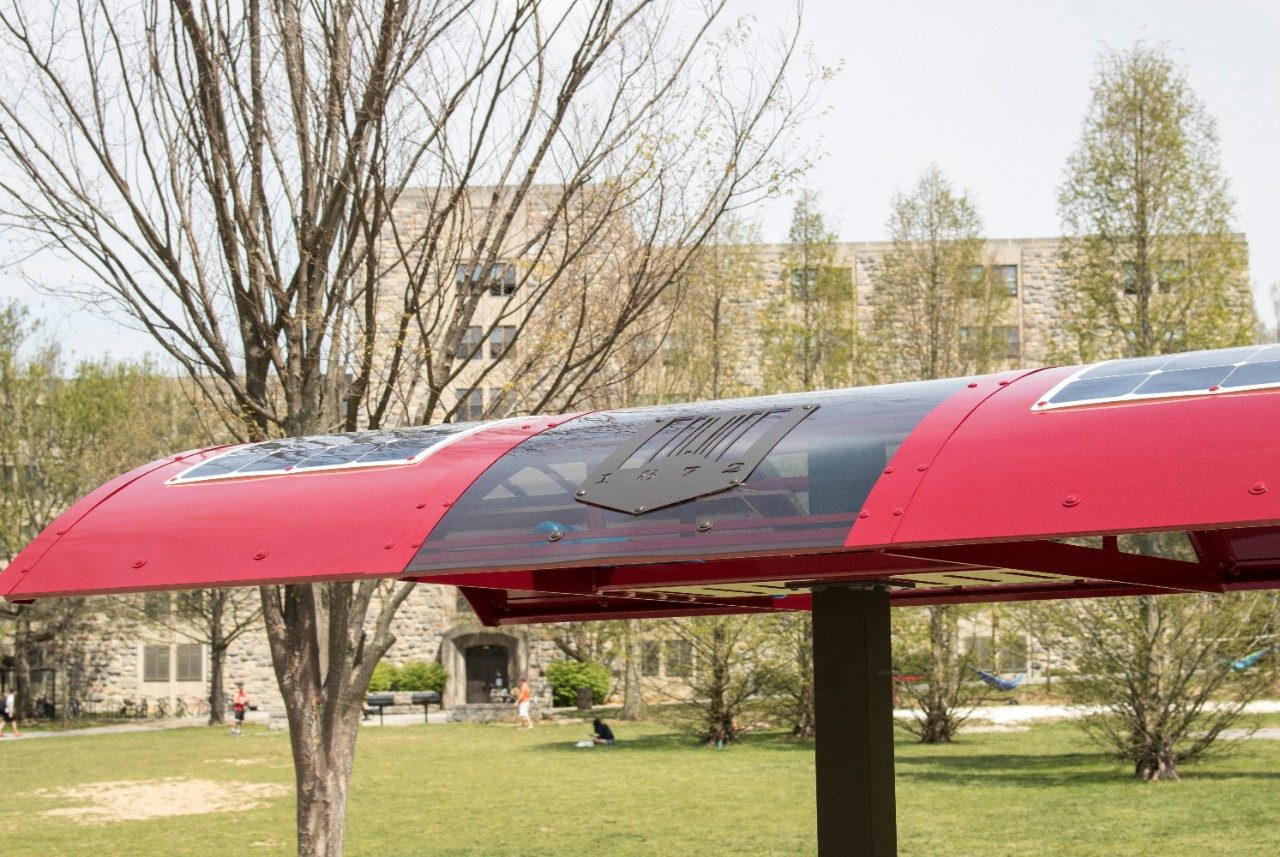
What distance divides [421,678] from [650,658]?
8.50m

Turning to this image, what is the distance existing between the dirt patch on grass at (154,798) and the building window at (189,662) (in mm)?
23754

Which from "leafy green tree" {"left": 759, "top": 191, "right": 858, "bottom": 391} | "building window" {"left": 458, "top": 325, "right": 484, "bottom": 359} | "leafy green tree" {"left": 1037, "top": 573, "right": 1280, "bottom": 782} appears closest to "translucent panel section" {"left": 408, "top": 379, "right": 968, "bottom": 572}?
"building window" {"left": 458, "top": 325, "right": 484, "bottom": 359}

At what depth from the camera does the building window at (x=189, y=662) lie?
49.1m

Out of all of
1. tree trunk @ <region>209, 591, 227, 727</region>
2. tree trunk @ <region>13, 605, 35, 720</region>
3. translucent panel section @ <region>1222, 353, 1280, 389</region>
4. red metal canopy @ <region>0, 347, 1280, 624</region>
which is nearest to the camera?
red metal canopy @ <region>0, 347, 1280, 624</region>

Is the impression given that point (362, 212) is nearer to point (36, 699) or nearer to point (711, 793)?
point (711, 793)

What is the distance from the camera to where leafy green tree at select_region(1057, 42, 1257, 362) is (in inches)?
912

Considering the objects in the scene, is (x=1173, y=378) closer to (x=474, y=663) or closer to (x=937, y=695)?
(x=937, y=695)

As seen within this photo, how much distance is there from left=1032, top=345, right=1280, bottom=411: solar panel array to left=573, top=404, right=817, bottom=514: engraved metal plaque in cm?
106

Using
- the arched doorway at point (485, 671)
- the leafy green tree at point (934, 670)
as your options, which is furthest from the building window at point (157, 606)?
the leafy green tree at point (934, 670)

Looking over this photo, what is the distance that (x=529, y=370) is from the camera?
1130 cm

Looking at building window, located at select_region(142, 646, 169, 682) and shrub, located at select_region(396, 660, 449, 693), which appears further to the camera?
building window, located at select_region(142, 646, 169, 682)

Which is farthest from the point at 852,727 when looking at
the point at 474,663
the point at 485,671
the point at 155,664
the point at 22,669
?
the point at 22,669

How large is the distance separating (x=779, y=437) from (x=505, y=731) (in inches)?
1242

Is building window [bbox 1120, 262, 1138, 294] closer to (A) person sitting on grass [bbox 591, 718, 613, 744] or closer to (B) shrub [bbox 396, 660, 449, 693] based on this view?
(A) person sitting on grass [bbox 591, 718, 613, 744]
